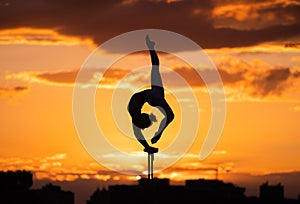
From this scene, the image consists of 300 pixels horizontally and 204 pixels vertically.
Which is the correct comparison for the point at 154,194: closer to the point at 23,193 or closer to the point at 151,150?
the point at 151,150

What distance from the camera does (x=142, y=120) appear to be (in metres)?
71.2

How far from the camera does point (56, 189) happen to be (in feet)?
511

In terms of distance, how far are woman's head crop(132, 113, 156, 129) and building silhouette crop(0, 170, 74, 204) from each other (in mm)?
49443

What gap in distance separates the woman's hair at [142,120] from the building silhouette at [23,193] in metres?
49.4

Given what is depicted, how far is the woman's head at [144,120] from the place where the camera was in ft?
233

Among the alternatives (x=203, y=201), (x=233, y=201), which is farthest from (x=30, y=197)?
(x=203, y=201)

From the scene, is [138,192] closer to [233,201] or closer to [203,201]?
[203,201]

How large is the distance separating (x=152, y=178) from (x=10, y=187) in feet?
182

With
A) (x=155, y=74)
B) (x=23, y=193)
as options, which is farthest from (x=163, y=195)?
A: (x=23, y=193)

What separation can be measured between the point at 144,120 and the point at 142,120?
0.39 feet

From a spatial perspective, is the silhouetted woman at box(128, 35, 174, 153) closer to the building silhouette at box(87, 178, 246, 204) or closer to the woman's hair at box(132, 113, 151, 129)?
the woman's hair at box(132, 113, 151, 129)

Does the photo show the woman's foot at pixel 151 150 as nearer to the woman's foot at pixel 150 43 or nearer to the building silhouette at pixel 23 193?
the woman's foot at pixel 150 43

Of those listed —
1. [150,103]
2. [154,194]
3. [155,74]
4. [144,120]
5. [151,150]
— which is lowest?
[154,194]

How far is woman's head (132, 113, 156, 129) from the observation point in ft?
233
